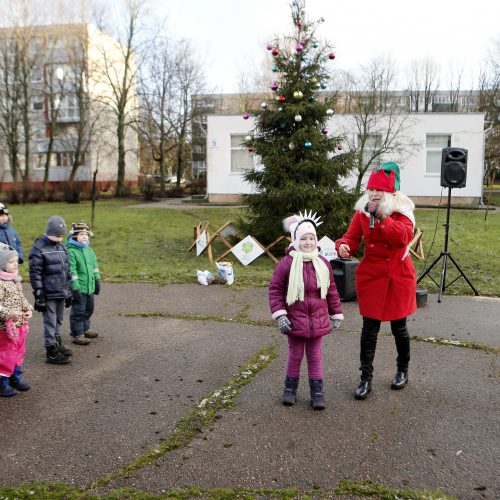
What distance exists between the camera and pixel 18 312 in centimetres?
457

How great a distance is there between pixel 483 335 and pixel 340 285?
237cm

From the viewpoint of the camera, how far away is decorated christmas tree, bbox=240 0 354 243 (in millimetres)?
11766

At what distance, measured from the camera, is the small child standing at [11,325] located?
176 inches

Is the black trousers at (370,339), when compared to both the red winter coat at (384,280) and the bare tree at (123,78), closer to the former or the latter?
the red winter coat at (384,280)

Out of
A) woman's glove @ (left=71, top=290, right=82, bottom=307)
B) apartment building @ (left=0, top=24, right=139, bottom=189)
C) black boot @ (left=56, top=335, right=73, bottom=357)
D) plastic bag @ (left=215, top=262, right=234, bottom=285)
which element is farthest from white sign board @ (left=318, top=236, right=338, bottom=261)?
apartment building @ (left=0, top=24, right=139, bottom=189)

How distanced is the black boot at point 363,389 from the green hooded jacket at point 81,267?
327cm

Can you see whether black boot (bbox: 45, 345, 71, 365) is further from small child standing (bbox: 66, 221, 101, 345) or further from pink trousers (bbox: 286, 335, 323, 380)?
pink trousers (bbox: 286, 335, 323, 380)

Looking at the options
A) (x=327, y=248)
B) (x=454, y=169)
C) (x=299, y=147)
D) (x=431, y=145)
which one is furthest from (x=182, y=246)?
(x=431, y=145)

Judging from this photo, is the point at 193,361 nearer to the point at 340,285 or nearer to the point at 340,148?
the point at 340,285

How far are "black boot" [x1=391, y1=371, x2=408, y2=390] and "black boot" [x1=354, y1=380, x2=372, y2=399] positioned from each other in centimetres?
27

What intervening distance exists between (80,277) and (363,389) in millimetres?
3394

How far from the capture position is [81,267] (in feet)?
19.7

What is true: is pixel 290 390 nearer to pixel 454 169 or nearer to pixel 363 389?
pixel 363 389

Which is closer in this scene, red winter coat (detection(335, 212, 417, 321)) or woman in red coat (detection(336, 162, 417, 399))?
woman in red coat (detection(336, 162, 417, 399))
